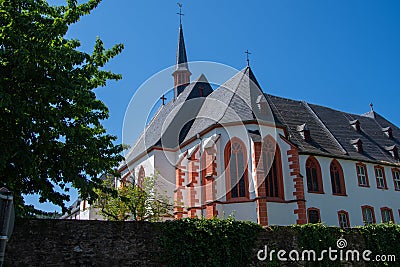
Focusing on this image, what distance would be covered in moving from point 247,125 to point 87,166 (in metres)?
11.9

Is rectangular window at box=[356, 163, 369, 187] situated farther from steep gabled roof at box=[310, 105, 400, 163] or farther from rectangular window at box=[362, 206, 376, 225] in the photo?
rectangular window at box=[362, 206, 376, 225]

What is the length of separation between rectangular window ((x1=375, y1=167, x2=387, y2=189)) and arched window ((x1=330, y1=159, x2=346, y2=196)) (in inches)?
132

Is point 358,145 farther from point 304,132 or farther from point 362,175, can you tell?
point 304,132

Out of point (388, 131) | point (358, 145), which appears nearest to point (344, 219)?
point (358, 145)

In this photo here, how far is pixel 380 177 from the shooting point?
27609 millimetres

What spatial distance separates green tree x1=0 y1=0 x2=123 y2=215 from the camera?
10133 millimetres

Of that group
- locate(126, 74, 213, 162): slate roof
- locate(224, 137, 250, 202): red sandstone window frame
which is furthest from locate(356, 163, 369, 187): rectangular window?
locate(126, 74, 213, 162): slate roof

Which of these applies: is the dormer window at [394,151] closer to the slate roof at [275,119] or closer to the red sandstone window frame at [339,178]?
the slate roof at [275,119]

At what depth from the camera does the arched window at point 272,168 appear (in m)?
21.8

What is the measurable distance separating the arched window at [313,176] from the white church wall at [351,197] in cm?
26

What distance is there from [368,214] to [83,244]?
20352mm

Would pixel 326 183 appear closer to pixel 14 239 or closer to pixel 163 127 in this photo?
pixel 163 127

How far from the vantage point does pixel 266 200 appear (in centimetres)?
2080

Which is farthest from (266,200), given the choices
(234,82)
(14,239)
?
(14,239)
